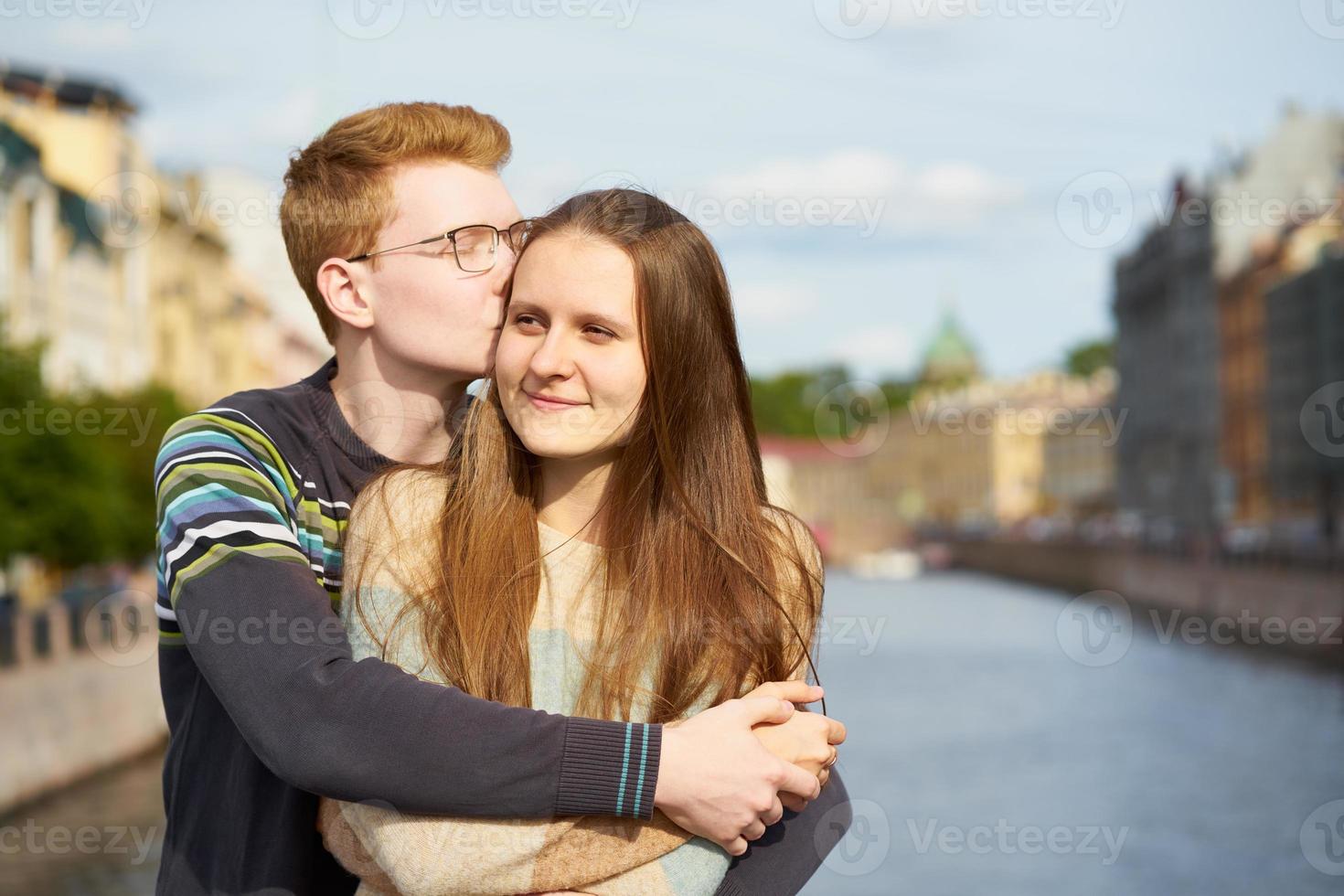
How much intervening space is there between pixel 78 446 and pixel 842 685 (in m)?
20.8

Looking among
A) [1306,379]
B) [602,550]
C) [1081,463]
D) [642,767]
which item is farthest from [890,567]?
[642,767]

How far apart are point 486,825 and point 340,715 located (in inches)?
8.2

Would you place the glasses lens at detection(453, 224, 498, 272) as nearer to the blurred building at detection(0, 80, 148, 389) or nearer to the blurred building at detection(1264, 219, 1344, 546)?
the blurred building at detection(0, 80, 148, 389)

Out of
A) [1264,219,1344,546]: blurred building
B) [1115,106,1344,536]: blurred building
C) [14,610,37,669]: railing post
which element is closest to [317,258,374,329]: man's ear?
[14,610,37,669]: railing post

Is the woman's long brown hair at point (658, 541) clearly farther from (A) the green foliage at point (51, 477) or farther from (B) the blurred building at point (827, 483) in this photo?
(B) the blurred building at point (827, 483)

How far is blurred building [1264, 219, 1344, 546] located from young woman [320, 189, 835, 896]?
33.3m

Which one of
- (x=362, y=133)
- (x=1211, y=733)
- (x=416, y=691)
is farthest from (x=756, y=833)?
(x=1211, y=733)

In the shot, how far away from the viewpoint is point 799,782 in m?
2.03

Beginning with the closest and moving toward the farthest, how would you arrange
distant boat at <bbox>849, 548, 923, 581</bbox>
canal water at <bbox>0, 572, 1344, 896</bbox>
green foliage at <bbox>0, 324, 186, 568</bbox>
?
1. green foliage at <bbox>0, 324, 186, 568</bbox>
2. canal water at <bbox>0, 572, 1344, 896</bbox>
3. distant boat at <bbox>849, 548, 923, 581</bbox>

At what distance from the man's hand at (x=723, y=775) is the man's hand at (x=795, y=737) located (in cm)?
3

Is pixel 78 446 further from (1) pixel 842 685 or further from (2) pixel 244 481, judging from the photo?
(1) pixel 842 685

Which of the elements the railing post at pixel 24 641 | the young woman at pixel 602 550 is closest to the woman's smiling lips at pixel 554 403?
the young woman at pixel 602 550

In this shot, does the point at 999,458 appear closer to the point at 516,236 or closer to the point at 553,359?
the point at 516,236

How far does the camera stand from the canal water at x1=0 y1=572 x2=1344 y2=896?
52.6 ft
